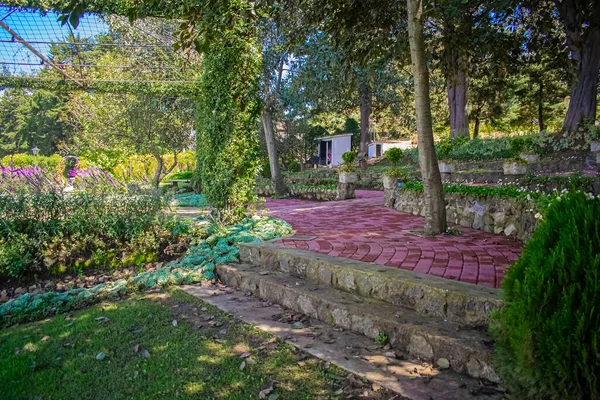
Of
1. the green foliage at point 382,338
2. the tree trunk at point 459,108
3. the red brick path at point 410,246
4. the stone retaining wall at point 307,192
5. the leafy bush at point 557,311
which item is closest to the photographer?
the leafy bush at point 557,311

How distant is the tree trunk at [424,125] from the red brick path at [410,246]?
1.01ft

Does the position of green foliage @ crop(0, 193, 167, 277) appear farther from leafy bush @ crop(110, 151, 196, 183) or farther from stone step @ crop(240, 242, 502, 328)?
leafy bush @ crop(110, 151, 196, 183)

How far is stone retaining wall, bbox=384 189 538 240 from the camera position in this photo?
4.84 meters

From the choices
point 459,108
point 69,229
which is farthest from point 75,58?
point 459,108

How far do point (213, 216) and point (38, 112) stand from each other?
45026 mm

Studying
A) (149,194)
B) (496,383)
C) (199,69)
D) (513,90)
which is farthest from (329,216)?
(513,90)

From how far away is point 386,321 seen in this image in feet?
9.40

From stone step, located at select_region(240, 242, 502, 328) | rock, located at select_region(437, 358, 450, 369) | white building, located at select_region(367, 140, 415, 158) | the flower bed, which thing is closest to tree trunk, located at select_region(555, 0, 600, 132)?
the flower bed

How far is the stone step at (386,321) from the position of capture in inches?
94.9

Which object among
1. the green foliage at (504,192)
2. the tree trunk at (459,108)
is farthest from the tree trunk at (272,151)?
the tree trunk at (459,108)

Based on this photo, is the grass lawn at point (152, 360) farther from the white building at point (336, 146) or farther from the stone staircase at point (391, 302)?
the white building at point (336, 146)

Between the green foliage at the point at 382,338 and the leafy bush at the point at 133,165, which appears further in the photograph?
the leafy bush at the point at 133,165

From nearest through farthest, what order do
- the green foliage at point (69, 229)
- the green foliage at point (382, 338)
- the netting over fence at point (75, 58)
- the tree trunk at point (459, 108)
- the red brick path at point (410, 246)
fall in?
1. the green foliage at point (382, 338)
2. the red brick path at point (410, 246)
3. the green foliage at point (69, 229)
4. the netting over fence at point (75, 58)
5. the tree trunk at point (459, 108)

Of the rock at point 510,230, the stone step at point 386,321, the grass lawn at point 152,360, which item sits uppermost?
the rock at point 510,230
